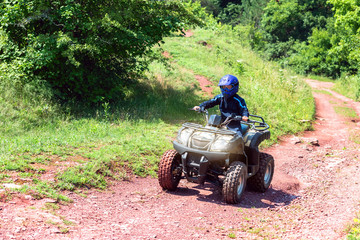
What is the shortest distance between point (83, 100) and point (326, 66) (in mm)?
30224

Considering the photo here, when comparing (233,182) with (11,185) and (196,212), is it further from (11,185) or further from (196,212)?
(11,185)

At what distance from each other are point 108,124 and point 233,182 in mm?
5181

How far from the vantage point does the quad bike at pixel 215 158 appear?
21.7 feet

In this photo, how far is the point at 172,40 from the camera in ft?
90.3

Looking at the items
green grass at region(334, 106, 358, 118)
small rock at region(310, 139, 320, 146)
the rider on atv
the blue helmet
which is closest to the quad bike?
the rider on atv

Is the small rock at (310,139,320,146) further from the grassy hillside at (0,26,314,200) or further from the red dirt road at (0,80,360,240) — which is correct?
the red dirt road at (0,80,360,240)

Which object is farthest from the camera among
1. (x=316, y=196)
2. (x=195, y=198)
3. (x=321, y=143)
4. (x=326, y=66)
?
(x=326, y=66)

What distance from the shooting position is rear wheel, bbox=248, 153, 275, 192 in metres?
7.64

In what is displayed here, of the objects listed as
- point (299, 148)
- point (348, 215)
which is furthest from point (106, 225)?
point (299, 148)

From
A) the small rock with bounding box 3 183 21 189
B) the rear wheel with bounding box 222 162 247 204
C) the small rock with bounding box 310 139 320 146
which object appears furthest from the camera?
the small rock with bounding box 310 139 320 146

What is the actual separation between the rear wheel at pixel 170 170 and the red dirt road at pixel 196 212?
21 cm

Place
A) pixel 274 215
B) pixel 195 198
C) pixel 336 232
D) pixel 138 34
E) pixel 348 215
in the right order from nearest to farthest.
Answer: pixel 336 232 → pixel 348 215 → pixel 274 215 → pixel 195 198 → pixel 138 34

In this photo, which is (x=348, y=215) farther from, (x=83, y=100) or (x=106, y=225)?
(x=83, y=100)

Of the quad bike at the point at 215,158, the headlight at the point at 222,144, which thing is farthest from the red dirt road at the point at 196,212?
the headlight at the point at 222,144
